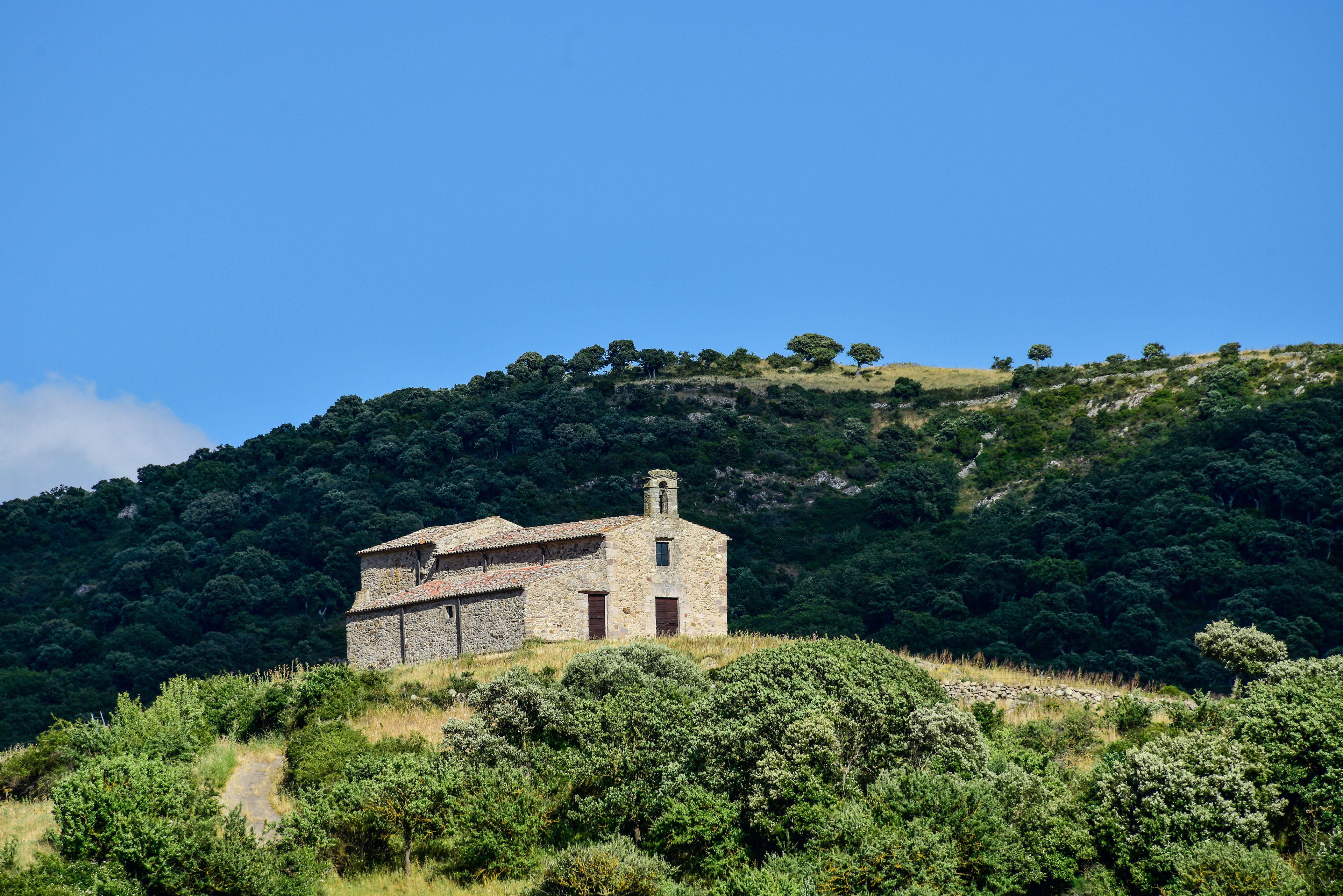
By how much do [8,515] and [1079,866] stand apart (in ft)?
308

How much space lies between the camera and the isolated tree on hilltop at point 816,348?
413ft

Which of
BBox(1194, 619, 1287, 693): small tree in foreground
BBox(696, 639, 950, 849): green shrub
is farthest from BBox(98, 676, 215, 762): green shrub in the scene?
BBox(1194, 619, 1287, 693): small tree in foreground

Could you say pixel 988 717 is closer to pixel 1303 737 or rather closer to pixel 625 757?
pixel 1303 737

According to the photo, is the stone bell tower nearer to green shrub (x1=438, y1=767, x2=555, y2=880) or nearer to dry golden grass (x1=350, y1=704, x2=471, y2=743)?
dry golden grass (x1=350, y1=704, x2=471, y2=743)

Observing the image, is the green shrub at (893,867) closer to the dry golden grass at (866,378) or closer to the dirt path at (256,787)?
the dirt path at (256,787)

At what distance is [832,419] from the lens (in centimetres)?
10819

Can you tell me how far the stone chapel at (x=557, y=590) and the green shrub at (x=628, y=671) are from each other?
6.32m

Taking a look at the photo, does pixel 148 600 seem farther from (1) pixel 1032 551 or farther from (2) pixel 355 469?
(1) pixel 1032 551

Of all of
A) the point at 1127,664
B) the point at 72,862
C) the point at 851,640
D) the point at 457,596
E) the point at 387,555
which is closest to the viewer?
the point at 72,862

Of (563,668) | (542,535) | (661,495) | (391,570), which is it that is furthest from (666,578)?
(391,570)

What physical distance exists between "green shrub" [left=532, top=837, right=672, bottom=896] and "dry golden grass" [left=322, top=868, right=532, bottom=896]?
93cm

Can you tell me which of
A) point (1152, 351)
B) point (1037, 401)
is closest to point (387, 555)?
point (1037, 401)

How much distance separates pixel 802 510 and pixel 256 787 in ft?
212

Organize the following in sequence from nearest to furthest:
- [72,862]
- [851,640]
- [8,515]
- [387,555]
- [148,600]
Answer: [72,862] → [851,640] → [387,555] → [148,600] → [8,515]
